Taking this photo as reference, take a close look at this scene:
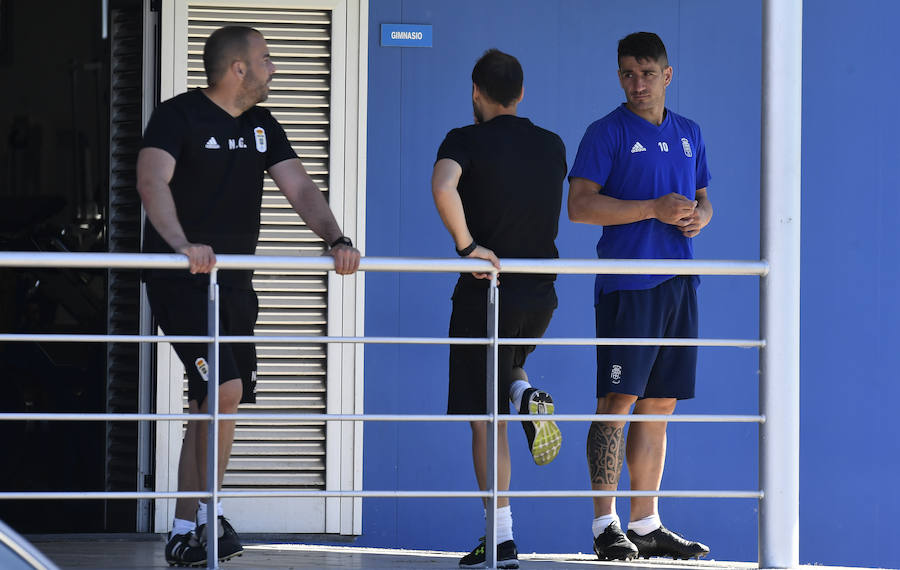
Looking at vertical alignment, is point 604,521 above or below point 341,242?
below

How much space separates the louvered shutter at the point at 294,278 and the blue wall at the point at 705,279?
23 centimetres

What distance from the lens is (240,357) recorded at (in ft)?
14.0

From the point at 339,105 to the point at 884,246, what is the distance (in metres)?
2.58

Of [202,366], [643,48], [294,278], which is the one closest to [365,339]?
[202,366]

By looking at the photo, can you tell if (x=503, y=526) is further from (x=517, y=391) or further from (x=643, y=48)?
(x=643, y=48)

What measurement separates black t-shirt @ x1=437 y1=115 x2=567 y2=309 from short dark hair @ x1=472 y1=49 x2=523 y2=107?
8 cm

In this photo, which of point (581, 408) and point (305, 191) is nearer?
point (305, 191)

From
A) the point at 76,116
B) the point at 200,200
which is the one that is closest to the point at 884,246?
the point at 200,200

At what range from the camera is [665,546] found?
447 centimetres

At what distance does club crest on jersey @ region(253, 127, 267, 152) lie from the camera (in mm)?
4227

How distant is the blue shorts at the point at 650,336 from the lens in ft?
14.5

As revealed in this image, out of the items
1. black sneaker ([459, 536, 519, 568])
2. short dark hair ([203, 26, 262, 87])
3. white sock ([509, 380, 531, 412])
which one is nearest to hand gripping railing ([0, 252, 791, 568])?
black sneaker ([459, 536, 519, 568])

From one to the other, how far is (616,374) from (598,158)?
752mm

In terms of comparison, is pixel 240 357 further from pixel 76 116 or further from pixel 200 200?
pixel 76 116
